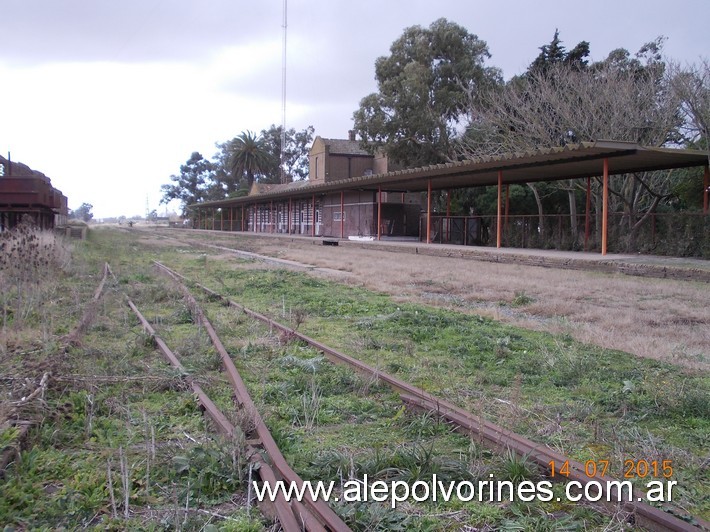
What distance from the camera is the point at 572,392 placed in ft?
18.8

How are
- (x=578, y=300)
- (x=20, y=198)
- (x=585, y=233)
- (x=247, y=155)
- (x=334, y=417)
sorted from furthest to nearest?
(x=247, y=155) → (x=585, y=233) → (x=20, y=198) → (x=578, y=300) → (x=334, y=417)

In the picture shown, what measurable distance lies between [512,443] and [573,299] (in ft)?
29.7

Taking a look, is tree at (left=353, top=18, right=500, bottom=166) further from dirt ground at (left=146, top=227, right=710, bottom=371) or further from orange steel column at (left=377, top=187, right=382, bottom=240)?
dirt ground at (left=146, top=227, right=710, bottom=371)

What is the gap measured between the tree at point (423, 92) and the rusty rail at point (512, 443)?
41009 millimetres

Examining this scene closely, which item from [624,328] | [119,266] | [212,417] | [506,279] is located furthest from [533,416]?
[119,266]

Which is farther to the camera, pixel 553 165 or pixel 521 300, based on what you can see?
pixel 553 165

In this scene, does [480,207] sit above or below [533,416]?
above

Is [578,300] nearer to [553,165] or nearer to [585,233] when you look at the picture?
[553,165]

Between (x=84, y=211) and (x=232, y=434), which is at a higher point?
(x=84, y=211)

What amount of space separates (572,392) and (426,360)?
180cm

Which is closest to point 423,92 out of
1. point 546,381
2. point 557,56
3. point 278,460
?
point 557,56

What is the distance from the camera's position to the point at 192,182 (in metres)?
123

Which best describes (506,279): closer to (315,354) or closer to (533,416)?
(315,354)

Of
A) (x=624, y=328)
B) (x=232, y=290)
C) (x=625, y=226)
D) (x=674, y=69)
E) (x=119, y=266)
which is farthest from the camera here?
(x=674, y=69)
